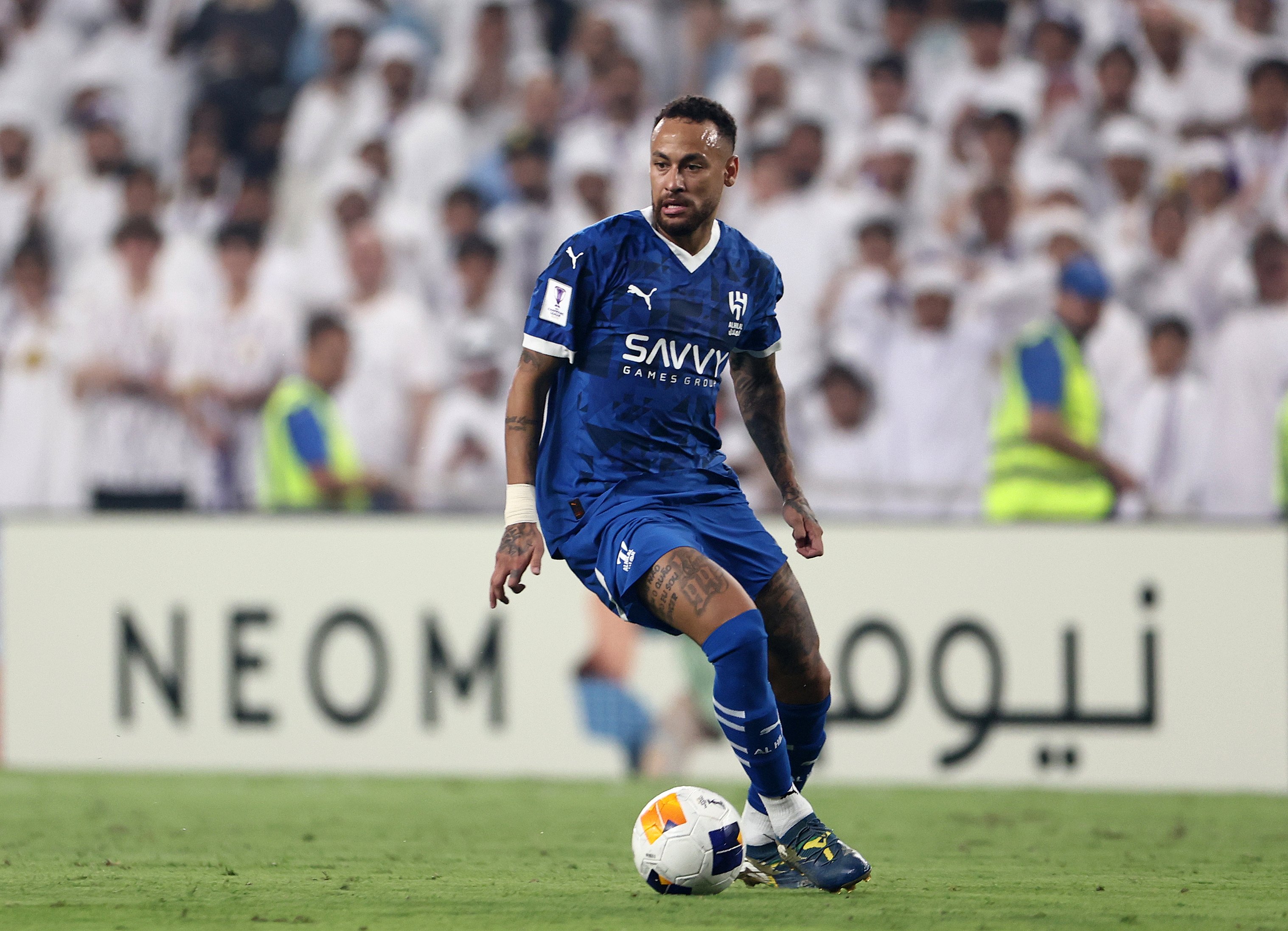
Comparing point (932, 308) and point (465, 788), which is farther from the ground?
point (932, 308)

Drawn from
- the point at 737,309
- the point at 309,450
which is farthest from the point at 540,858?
the point at 309,450

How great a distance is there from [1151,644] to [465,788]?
Result: 368 centimetres

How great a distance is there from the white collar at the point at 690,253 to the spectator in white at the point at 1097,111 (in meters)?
6.93

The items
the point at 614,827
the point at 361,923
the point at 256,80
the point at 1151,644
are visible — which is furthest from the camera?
the point at 256,80

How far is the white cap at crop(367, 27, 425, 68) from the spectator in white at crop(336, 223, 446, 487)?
6.41 feet

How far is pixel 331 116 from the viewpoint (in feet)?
39.7

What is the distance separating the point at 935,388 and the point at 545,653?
10.6ft

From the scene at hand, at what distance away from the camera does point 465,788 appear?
8484 millimetres

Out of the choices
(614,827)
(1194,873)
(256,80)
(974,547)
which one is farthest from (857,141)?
(1194,873)

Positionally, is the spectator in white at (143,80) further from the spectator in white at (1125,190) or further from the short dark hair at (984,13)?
the spectator in white at (1125,190)

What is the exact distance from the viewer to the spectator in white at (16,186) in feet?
39.0

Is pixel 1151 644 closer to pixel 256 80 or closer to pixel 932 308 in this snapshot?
pixel 932 308

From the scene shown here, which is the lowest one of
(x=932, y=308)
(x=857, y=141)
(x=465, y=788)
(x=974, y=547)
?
(x=465, y=788)

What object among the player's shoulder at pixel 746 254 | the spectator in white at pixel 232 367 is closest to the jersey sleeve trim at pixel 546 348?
the player's shoulder at pixel 746 254
